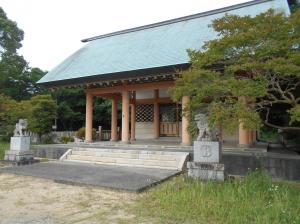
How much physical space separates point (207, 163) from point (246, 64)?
3043 mm

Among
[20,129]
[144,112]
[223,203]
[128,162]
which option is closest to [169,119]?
[144,112]

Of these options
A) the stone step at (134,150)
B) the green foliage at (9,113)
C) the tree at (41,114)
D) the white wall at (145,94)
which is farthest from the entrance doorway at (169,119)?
the tree at (41,114)

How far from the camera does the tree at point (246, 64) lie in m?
6.09

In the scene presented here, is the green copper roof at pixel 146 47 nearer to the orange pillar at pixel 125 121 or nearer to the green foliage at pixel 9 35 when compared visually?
the orange pillar at pixel 125 121

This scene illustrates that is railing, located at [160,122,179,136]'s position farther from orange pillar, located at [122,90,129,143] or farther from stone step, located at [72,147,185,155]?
stone step, located at [72,147,185,155]

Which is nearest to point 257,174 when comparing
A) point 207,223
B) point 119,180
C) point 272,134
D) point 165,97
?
point 207,223

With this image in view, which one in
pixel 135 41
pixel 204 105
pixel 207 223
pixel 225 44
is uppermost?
pixel 135 41

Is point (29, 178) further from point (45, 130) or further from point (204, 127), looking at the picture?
point (45, 130)

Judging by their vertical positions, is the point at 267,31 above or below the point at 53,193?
above

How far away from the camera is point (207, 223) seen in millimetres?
4848

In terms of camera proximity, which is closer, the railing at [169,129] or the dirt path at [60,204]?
the dirt path at [60,204]

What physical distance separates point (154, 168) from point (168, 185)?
106 inches

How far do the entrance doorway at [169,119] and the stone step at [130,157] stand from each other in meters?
5.63

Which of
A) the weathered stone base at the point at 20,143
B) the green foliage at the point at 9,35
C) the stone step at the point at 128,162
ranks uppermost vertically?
the green foliage at the point at 9,35
